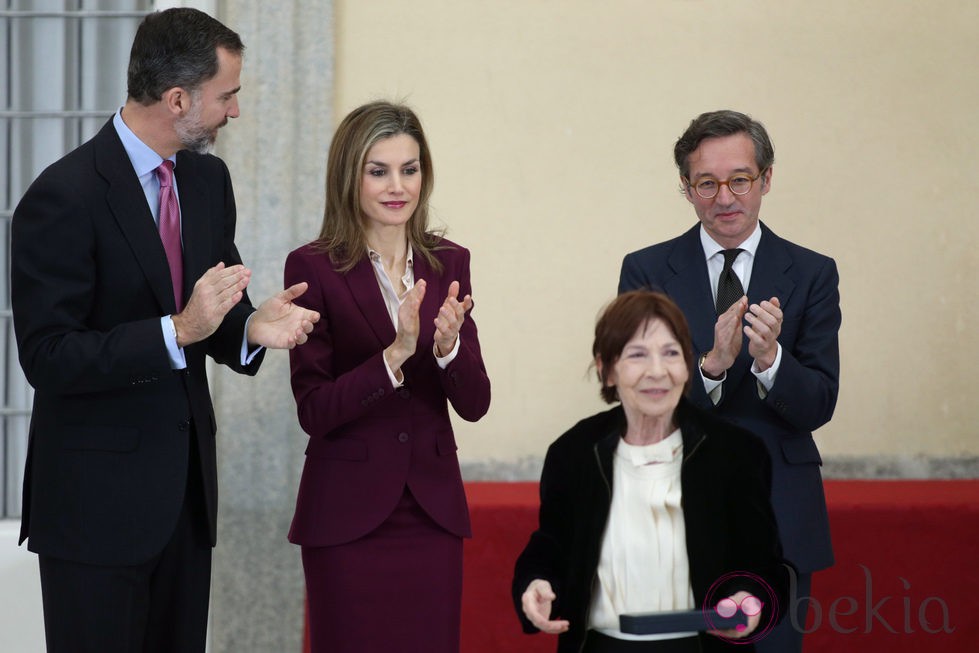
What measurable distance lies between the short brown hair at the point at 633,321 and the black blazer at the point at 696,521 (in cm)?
13

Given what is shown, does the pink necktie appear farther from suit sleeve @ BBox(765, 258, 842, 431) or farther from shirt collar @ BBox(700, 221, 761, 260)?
suit sleeve @ BBox(765, 258, 842, 431)

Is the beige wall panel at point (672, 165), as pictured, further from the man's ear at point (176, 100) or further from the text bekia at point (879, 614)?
the man's ear at point (176, 100)

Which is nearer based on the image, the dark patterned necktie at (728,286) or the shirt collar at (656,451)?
the shirt collar at (656,451)

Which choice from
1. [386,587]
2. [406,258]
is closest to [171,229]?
[406,258]

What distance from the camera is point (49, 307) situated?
7.91ft

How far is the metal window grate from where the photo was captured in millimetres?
4332

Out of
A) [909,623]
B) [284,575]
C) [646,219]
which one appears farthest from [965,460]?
[284,575]

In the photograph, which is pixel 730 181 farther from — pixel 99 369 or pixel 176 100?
pixel 99 369

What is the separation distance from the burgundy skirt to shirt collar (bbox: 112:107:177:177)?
95cm

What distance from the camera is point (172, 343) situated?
2.46 metres

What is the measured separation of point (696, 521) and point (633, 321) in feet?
1.31

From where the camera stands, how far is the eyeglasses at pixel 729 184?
2.80m

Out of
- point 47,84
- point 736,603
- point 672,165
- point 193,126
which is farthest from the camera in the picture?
point 672,165

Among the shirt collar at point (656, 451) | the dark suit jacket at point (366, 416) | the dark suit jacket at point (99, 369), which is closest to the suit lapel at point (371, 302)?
the dark suit jacket at point (366, 416)
